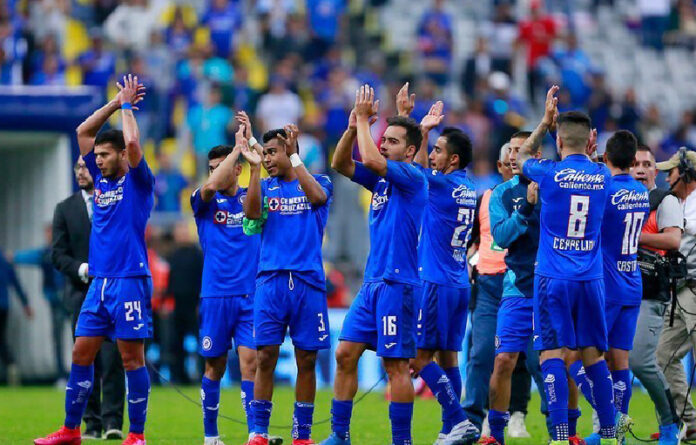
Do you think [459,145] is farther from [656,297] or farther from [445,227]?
[656,297]

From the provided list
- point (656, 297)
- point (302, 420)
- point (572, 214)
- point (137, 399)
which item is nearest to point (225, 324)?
point (137, 399)

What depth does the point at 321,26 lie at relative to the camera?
1075 inches

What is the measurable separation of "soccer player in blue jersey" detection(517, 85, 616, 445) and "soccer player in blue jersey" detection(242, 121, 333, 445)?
186 cm

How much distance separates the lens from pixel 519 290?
1178 centimetres

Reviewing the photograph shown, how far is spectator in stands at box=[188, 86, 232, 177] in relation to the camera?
2375 cm

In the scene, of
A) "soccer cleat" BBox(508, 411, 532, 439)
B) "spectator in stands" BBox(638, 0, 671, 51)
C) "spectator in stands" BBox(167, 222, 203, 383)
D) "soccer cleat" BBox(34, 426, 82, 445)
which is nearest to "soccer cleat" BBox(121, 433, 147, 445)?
"soccer cleat" BBox(34, 426, 82, 445)

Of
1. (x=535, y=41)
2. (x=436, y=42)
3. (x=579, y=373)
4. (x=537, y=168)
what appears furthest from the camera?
(x=535, y=41)

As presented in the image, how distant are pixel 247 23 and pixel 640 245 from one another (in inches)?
630

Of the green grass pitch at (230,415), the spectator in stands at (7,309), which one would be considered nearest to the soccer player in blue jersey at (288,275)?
the green grass pitch at (230,415)

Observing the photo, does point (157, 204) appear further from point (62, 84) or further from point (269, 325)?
point (269, 325)

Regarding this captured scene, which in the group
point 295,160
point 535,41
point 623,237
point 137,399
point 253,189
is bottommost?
point 137,399

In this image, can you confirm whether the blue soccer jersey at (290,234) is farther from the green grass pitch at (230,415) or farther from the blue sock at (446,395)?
the green grass pitch at (230,415)

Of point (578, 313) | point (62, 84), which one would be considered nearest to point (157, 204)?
point (62, 84)

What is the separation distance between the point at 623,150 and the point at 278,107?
1361 cm
